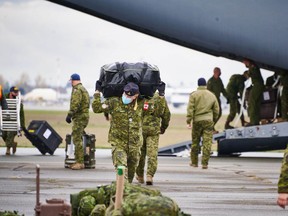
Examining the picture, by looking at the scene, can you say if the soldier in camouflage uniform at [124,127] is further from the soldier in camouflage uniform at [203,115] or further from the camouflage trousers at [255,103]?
the camouflage trousers at [255,103]

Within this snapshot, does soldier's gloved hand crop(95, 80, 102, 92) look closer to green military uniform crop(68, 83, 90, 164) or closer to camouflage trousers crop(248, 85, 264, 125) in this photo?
green military uniform crop(68, 83, 90, 164)

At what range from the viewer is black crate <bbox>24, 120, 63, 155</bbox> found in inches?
842

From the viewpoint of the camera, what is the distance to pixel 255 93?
20859 mm

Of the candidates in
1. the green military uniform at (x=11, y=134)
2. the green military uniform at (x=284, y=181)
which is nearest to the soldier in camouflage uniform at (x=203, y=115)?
the green military uniform at (x=11, y=134)

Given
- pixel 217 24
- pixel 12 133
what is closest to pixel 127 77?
pixel 217 24

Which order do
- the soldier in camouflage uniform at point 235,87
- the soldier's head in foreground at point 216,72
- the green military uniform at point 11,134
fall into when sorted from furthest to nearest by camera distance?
the soldier's head in foreground at point 216,72, the soldier in camouflage uniform at point 235,87, the green military uniform at point 11,134

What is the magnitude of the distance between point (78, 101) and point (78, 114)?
380 mm

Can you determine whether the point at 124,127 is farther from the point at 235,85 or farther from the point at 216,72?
the point at 216,72

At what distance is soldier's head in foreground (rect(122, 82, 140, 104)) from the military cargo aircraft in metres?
6.77

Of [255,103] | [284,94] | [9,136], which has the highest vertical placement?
[284,94]

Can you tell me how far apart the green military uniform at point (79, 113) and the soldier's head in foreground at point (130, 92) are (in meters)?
5.55

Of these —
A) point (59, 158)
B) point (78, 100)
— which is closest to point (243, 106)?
point (59, 158)

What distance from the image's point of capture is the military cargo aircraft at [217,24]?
18500 mm

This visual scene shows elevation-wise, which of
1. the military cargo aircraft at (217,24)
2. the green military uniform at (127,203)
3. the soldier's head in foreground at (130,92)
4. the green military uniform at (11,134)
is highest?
the military cargo aircraft at (217,24)
